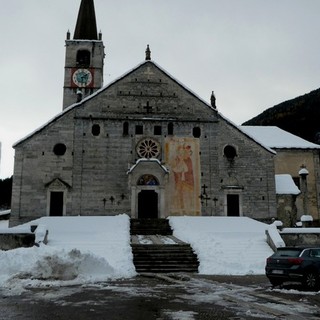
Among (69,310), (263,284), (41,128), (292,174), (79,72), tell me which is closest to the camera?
(69,310)

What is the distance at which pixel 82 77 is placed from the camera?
49.2 metres

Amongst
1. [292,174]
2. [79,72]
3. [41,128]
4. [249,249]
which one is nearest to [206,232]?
[249,249]

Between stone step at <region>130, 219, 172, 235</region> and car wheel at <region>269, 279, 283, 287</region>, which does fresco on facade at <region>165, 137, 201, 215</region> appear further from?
car wheel at <region>269, 279, 283, 287</region>

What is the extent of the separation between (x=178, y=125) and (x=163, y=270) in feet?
51.1

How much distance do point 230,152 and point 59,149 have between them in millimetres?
12509

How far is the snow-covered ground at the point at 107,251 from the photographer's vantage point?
14.2 m

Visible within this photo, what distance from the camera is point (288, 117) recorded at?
7762 cm

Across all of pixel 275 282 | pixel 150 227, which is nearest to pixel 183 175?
pixel 150 227

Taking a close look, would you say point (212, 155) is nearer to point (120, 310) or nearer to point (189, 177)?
point (189, 177)

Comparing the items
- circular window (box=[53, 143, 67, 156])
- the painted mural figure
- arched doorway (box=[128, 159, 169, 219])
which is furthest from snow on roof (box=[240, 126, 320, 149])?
circular window (box=[53, 143, 67, 156])

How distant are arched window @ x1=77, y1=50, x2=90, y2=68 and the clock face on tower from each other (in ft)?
2.99

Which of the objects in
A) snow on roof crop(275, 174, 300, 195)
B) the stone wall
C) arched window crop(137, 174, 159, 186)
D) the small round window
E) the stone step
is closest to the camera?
the stone step

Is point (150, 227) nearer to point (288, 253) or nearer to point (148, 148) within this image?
point (148, 148)

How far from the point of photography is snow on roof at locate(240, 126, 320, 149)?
39.2 metres
